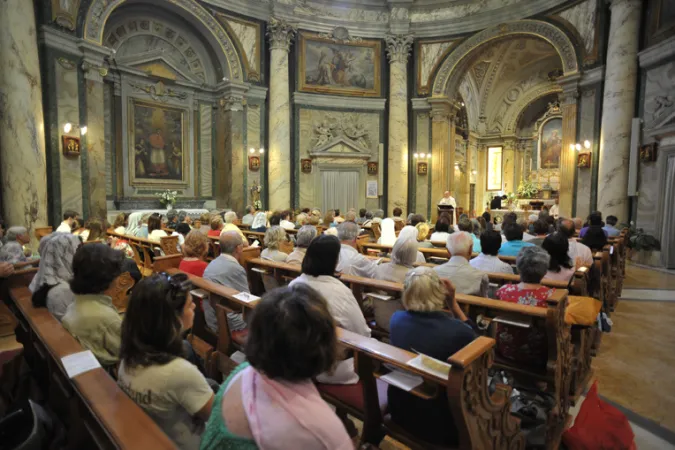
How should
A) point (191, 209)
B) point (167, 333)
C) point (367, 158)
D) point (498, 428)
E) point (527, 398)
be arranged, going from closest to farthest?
point (167, 333) < point (498, 428) < point (527, 398) < point (191, 209) < point (367, 158)

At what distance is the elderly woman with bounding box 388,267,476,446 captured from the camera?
1.90m

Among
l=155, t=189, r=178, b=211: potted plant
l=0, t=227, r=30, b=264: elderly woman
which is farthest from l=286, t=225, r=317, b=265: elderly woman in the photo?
l=155, t=189, r=178, b=211: potted plant

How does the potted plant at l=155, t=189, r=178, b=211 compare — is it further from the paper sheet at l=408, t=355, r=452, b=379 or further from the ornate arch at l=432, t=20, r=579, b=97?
the paper sheet at l=408, t=355, r=452, b=379

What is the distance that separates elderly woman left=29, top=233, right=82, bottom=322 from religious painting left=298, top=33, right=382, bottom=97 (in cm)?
1155

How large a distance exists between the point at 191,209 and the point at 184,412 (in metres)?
11.3

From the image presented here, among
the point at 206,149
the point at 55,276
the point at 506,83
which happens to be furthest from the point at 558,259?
the point at 506,83

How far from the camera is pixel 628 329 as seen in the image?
15.6 ft

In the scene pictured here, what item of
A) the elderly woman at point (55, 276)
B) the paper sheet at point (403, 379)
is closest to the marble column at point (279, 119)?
the elderly woman at point (55, 276)

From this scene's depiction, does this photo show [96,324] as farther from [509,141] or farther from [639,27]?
[509,141]

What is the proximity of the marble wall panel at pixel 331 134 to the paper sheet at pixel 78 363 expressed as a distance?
39.3 ft

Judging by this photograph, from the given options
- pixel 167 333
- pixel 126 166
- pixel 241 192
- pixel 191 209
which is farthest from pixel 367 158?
pixel 167 333

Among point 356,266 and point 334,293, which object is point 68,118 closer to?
point 356,266

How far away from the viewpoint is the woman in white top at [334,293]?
7.78ft

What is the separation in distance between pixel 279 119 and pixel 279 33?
2.75 m
